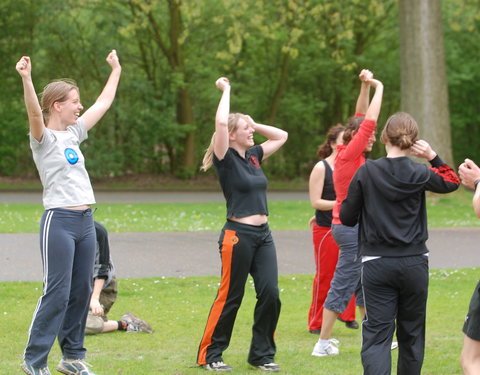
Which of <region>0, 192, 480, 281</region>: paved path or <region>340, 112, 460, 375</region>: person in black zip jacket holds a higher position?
<region>340, 112, 460, 375</region>: person in black zip jacket

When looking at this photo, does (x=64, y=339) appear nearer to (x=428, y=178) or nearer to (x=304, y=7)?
(x=428, y=178)

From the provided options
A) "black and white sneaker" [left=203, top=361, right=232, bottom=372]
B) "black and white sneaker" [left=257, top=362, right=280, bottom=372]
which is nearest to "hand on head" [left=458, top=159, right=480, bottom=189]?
"black and white sneaker" [left=257, top=362, right=280, bottom=372]

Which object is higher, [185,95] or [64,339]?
[185,95]

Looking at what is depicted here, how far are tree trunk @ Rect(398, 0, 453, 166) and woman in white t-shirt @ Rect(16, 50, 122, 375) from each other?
15.9 m

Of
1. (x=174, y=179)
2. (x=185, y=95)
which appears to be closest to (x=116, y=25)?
(x=185, y=95)

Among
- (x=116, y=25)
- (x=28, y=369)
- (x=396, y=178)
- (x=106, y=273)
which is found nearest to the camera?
(x=396, y=178)

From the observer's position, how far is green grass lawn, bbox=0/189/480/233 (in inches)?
624

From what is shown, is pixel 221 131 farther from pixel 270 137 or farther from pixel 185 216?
pixel 185 216

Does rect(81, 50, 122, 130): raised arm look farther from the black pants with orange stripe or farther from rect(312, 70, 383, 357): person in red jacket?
rect(312, 70, 383, 357): person in red jacket

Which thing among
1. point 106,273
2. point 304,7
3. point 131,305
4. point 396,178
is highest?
point 304,7

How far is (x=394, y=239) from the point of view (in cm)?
512

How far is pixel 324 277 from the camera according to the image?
7730 mm

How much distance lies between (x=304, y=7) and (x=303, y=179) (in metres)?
10.7

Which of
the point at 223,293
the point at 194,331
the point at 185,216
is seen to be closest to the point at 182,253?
the point at 194,331
